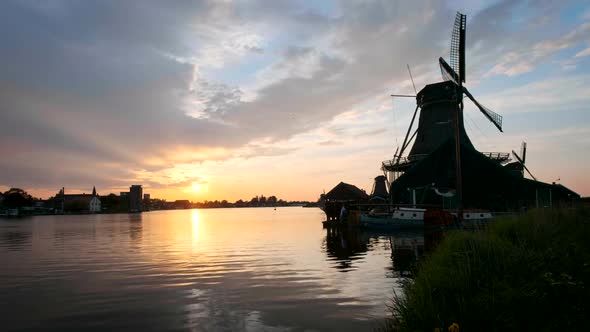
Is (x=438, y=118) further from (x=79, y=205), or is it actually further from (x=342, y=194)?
(x=79, y=205)

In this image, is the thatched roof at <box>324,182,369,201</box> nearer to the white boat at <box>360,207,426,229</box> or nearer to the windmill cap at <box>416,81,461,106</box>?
the windmill cap at <box>416,81,461,106</box>

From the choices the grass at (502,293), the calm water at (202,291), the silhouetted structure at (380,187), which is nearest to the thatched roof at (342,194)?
the silhouetted structure at (380,187)

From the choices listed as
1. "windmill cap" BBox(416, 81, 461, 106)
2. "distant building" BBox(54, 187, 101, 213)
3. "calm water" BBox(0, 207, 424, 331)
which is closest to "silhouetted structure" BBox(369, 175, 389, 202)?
"windmill cap" BBox(416, 81, 461, 106)

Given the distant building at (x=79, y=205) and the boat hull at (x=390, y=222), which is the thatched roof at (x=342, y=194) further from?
the distant building at (x=79, y=205)

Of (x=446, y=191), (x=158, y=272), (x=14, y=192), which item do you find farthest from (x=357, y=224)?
(x=14, y=192)

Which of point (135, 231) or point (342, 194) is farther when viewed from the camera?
point (342, 194)

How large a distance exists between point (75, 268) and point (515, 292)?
62.7ft

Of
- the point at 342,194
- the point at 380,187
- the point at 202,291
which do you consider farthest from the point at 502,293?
the point at 380,187

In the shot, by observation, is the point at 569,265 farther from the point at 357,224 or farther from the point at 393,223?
the point at 357,224

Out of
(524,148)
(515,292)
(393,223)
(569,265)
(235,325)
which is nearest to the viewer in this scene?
(515,292)

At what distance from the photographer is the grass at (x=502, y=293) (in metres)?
5.84

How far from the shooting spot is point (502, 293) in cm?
659

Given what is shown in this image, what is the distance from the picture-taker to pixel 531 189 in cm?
3731

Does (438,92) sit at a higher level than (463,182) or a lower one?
higher
